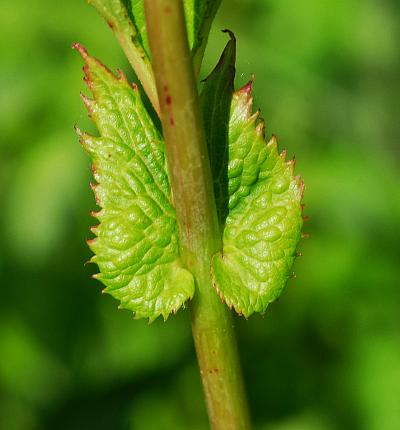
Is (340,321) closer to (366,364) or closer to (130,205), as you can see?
(366,364)

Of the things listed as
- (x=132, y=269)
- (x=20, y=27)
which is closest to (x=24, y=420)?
(x=20, y=27)

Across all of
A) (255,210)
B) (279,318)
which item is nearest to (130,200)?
(255,210)

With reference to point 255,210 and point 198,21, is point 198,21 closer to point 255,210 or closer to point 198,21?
point 198,21

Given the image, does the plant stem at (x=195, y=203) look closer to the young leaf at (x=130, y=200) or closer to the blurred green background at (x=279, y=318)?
the young leaf at (x=130, y=200)

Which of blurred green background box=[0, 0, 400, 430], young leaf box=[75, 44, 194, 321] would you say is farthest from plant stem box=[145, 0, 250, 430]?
blurred green background box=[0, 0, 400, 430]

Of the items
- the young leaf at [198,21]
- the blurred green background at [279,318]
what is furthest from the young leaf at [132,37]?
the blurred green background at [279,318]

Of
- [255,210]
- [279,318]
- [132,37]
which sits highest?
[132,37]
